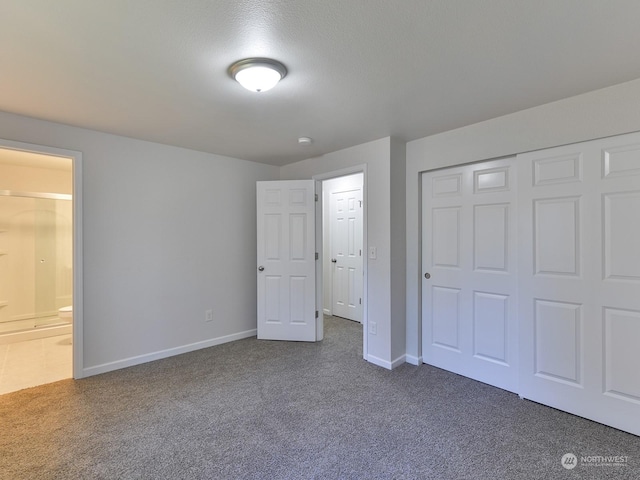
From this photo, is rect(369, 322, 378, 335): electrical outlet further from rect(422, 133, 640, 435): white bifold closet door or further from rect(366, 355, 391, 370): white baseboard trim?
rect(422, 133, 640, 435): white bifold closet door

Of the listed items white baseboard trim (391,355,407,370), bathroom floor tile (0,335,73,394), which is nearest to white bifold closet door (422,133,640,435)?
white baseboard trim (391,355,407,370)

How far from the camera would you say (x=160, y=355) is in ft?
11.3

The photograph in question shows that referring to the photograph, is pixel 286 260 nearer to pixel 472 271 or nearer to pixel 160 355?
pixel 160 355

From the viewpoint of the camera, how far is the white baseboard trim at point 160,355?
9.99 feet

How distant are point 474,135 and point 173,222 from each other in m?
3.15

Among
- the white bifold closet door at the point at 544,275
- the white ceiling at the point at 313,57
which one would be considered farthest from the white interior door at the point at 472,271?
the white ceiling at the point at 313,57

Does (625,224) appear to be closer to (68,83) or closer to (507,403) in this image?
(507,403)

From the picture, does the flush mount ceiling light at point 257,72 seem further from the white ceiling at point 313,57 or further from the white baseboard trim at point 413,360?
the white baseboard trim at point 413,360

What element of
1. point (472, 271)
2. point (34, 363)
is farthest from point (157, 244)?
point (472, 271)

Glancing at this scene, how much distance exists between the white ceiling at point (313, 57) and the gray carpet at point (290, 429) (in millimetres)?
2289

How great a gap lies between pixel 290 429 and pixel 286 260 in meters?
2.15

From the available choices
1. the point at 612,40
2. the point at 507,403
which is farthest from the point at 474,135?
the point at 507,403

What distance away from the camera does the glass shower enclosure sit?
4.19 meters

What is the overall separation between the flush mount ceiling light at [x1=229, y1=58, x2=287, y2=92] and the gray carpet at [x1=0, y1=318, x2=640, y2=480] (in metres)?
2.21
